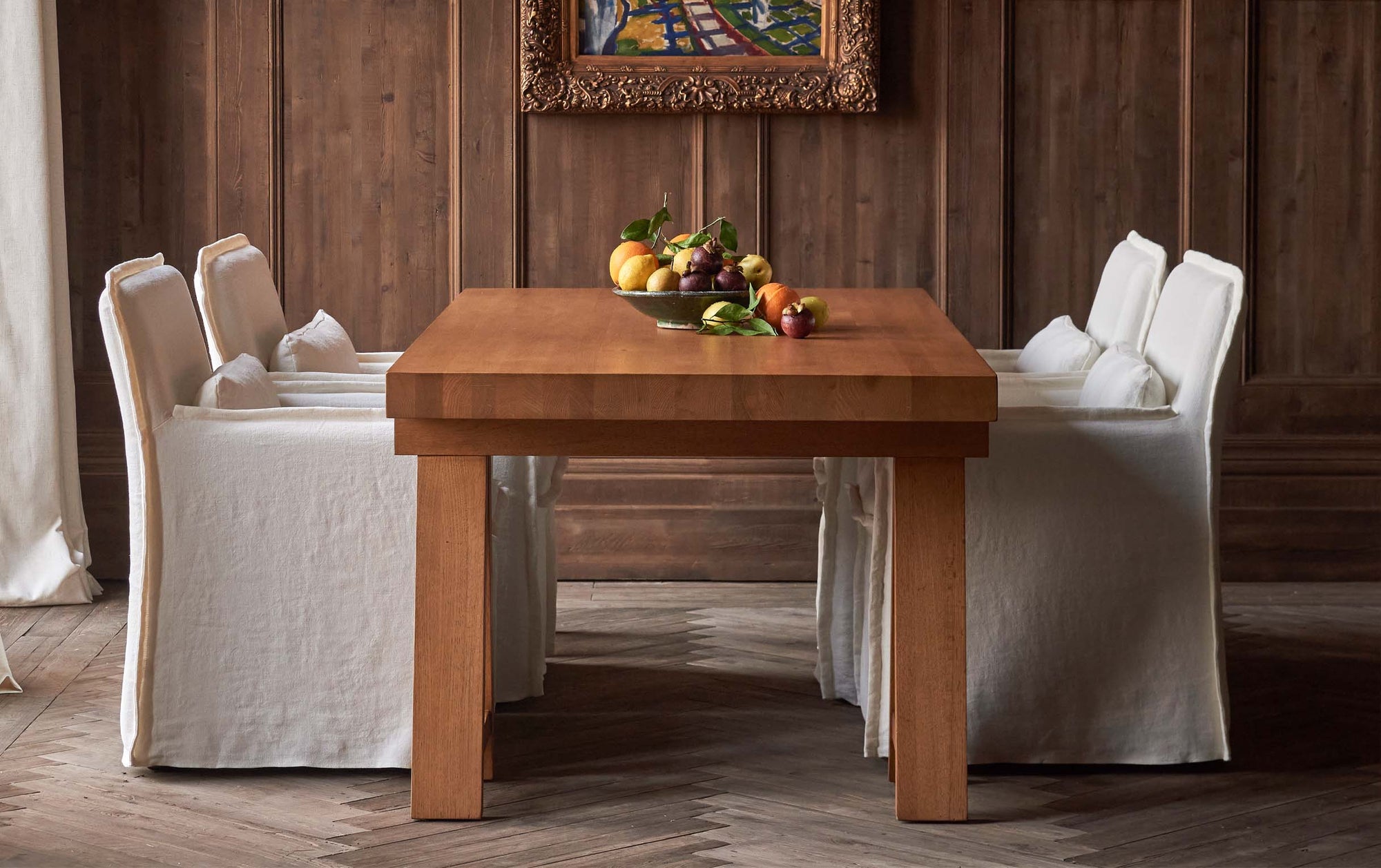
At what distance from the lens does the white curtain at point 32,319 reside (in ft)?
14.3

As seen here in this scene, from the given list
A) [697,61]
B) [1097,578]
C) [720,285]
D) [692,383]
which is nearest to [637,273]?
[720,285]

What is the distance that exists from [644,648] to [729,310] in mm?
1240

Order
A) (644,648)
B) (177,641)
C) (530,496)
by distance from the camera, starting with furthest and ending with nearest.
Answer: (644,648)
(530,496)
(177,641)

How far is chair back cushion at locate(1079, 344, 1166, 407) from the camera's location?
10.0ft

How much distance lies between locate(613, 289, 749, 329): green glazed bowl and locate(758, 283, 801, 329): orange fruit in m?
0.05

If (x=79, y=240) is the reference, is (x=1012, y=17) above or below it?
above

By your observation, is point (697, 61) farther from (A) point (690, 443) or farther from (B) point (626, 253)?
(A) point (690, 443)

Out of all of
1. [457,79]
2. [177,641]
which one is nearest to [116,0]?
[457,79]

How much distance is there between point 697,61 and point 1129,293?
161 centimetres

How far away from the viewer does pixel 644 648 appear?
400cm

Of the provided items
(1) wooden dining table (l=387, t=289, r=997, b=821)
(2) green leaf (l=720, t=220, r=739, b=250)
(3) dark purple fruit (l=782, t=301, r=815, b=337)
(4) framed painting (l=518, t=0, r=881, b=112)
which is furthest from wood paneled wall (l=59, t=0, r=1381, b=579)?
(1) wooden dining table (l=387, t=289, r=997, b=821)

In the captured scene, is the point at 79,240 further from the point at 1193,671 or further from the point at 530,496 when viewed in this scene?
the point at 1193,671

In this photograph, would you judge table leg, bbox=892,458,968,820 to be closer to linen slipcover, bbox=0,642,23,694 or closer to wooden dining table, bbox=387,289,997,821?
wooden dining table, bbox=387,289,997,821

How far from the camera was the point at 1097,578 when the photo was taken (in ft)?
9.93
